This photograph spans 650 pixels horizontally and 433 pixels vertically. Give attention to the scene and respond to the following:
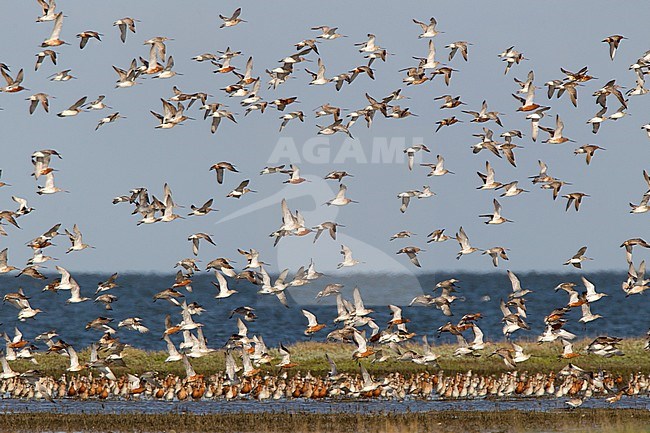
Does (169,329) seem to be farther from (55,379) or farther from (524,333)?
(524,333)

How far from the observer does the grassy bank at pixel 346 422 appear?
3098cm

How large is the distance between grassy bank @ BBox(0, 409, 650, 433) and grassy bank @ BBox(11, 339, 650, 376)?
8111 millimetres

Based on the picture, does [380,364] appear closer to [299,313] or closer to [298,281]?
[298,281]

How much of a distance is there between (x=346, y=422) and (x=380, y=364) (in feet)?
34.3

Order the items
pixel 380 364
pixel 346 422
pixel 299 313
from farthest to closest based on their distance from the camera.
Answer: pixel 299 313 < pixel 380 364 < pixel 346 422

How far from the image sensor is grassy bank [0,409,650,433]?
3098 cm

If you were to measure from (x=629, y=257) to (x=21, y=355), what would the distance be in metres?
18.5

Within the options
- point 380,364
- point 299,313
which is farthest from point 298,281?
point 299,313

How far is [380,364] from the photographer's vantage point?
42438mm

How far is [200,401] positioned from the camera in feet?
120

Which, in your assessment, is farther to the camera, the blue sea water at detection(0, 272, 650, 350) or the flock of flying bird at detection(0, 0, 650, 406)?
the blue sea water at detection(0, 272, 650, 350)

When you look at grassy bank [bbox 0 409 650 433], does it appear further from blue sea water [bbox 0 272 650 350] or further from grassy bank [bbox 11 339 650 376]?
blue sea water [bbox 0 272 650 350]

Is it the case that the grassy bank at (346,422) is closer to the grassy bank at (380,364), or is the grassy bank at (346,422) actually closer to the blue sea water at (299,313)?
the grassy bank at (380,364)

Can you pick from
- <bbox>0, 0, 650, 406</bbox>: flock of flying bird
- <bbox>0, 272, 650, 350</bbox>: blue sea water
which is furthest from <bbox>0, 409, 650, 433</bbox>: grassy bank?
<bbox>0, 272, 650, 350</bbox>: blue sea water
